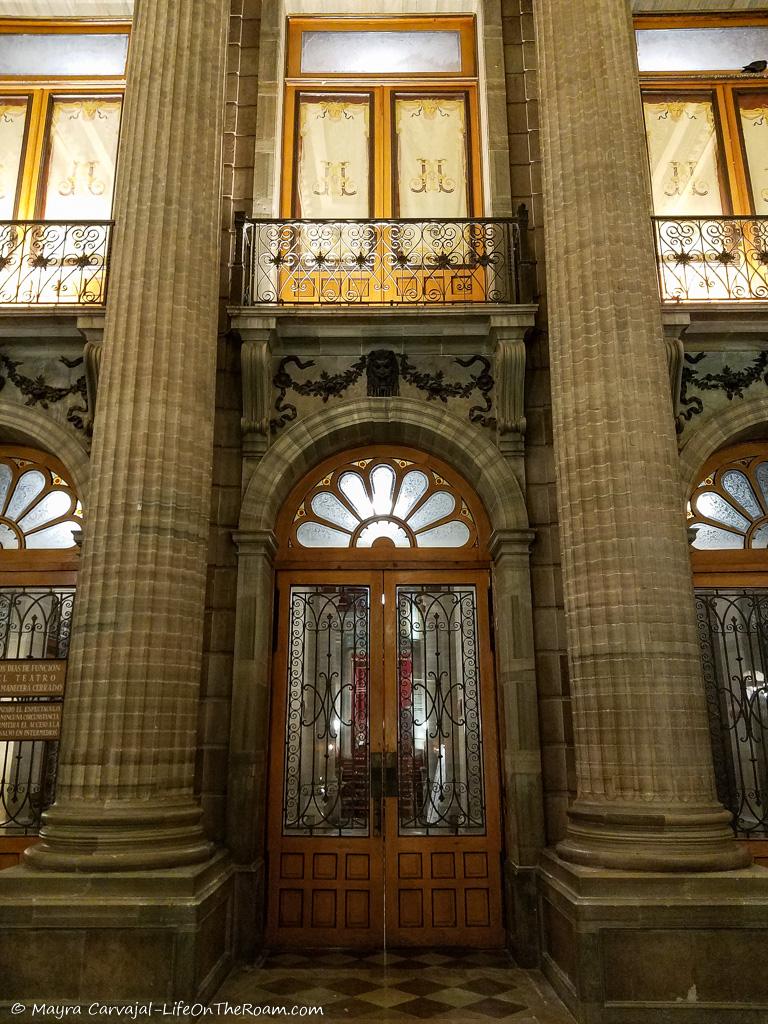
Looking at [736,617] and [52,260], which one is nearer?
[736,617]

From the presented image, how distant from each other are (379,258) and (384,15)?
2818mm

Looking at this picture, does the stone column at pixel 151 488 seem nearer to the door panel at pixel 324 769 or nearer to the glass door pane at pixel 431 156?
the door panel at pixel 324 769

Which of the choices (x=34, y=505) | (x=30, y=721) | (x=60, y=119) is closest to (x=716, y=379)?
(x=34, y=505)

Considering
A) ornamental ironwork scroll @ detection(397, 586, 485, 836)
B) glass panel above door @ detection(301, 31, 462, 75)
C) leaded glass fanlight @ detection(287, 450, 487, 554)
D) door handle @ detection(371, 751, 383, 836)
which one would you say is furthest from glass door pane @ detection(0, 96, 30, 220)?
door handle @ detection(371, 751, 383, 836)

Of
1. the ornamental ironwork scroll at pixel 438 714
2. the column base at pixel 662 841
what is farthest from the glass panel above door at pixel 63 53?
the column base at pixel 662 841

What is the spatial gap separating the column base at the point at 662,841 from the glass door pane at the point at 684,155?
510 centimetres

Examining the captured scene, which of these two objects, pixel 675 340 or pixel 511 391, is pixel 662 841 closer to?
pixel 511 391

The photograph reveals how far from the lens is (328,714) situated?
6.02 metres

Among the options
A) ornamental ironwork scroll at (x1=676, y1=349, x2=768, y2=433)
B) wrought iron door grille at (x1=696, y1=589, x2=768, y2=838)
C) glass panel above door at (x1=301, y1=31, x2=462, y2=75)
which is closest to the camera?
wrought iron door grille at (x1=696, y1=589, x2=768, y2=838)

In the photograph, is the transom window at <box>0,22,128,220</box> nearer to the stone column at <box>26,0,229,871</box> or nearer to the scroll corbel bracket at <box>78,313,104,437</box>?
the scroll corbel bracket at <box>78,313,104,437</box>

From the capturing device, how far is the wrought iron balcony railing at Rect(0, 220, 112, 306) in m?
6.61

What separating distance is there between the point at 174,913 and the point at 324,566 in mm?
2856

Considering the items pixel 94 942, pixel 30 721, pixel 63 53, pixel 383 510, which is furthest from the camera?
pixel 63 53

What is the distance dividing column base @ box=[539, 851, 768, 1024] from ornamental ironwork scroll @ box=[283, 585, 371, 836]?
2109mm
